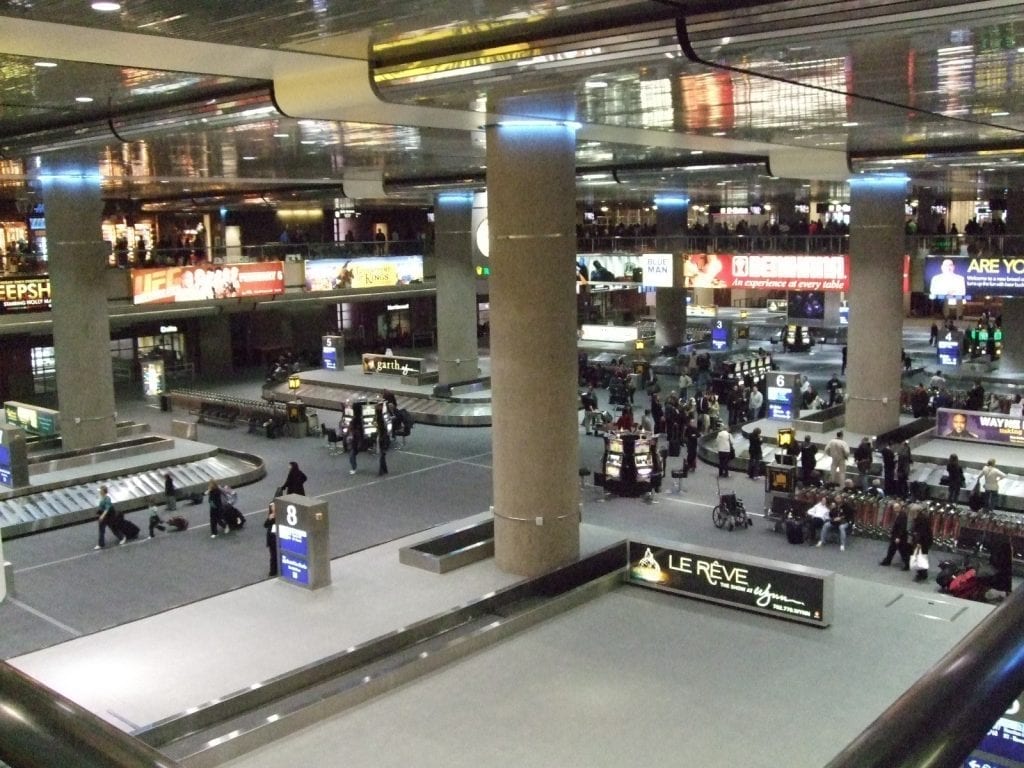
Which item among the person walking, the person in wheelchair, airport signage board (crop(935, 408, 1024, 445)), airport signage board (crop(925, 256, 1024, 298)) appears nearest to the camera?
the person in wheelchair

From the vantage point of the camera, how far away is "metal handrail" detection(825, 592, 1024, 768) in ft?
3.16

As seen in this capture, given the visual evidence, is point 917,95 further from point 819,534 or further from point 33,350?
point 33,350

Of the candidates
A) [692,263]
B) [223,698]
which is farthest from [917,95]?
[692,263]

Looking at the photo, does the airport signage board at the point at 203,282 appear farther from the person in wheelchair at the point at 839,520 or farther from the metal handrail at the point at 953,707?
the metal handrail at the point at 953,707

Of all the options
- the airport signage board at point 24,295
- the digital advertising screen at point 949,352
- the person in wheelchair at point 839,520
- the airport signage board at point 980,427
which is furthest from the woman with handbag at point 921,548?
the digital advertising screen at point 949,352

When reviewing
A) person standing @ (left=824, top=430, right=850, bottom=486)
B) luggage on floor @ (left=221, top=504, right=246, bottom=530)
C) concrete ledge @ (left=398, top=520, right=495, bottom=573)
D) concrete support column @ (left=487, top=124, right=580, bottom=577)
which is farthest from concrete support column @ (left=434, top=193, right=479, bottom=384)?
concrete support column @ (left=487, top=124, right=580, bottom=577)

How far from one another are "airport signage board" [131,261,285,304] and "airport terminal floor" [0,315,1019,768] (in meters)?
13.8

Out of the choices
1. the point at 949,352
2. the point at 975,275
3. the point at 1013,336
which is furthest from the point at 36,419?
the point at 1013,336

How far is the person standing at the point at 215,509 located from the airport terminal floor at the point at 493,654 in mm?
762

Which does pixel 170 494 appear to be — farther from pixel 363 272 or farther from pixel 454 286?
pixel 363 272

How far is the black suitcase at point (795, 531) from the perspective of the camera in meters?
17.3

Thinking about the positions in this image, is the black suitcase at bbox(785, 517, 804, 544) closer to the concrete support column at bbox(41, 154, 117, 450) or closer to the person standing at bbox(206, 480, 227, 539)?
the person standing at bbox(206, 480, 227, 539)

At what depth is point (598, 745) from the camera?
9.21 m

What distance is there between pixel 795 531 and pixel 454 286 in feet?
59.3
